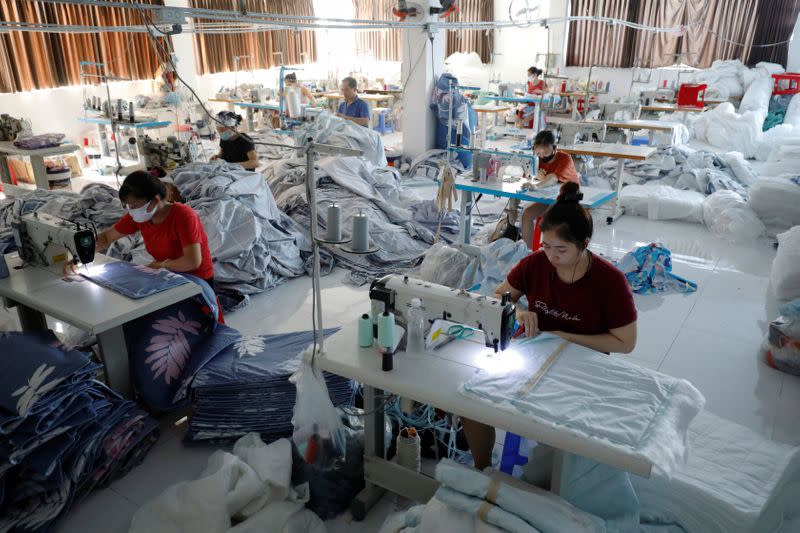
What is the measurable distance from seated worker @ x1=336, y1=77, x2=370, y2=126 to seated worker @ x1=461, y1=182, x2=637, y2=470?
4.87m

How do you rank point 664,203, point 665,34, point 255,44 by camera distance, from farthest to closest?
point 255,44, point 665,34, point 664,203

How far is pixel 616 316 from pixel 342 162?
3784 millimetres

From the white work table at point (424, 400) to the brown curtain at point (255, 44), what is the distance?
9202 millimetres

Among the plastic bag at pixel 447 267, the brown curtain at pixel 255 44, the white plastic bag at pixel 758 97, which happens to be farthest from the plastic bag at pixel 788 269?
the brown curtain at pixel 255 44

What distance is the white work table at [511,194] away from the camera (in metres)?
4.08

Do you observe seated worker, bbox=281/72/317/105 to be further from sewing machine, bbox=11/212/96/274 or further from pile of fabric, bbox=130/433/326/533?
pile of fabric, bbox=130/433/326/533

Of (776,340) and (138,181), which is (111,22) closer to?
(138,181)

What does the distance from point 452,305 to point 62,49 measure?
8844 millimetres

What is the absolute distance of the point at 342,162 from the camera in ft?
17.7

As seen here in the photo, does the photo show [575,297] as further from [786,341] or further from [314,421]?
[786,341]

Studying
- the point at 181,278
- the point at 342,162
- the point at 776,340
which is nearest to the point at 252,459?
the point at 181,278

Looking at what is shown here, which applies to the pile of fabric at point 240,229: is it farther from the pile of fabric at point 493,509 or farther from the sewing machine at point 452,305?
the pile of fabric at point 493,509

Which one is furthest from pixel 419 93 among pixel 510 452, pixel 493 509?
pixel 493 509

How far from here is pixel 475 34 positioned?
12.5 meters
